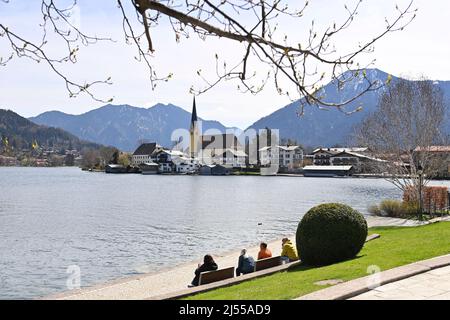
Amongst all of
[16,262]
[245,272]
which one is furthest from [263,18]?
[16,262]

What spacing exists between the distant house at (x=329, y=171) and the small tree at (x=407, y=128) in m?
112

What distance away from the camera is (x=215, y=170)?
6570 inches

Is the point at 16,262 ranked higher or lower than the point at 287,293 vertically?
lower

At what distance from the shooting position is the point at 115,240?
3014 centimetres

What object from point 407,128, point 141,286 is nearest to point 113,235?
point 141,286

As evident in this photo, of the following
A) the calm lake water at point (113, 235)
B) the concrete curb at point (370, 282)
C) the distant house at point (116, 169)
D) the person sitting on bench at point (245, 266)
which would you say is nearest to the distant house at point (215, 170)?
the distant house at point (116, 169)

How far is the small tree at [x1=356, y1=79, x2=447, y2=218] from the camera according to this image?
2986cm

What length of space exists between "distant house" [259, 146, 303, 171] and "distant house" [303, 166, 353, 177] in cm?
2798

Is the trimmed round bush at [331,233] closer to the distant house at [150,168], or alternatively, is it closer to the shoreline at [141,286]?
the shoreline at [141,286]

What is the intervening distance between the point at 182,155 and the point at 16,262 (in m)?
165

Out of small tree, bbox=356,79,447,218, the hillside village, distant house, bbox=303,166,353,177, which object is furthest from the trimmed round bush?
the hillside village

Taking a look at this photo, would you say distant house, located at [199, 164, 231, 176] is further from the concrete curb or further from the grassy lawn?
the concrete curb

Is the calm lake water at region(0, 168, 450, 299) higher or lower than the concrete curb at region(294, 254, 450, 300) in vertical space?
lower
